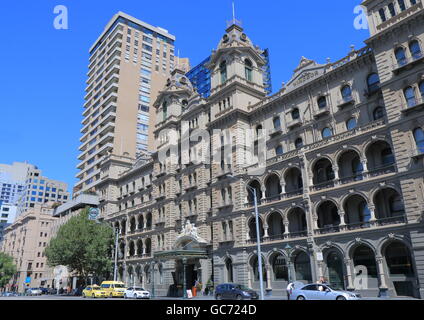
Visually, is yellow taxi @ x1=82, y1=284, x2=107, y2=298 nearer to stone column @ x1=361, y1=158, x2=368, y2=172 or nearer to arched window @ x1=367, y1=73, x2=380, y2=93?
stone column @ x1=361, y1=158, x2=368, y2=172

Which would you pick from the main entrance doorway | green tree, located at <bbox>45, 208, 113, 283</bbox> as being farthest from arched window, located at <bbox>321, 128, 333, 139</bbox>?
green tree, located at <bbox>45, 208, 113, 283</bbox>

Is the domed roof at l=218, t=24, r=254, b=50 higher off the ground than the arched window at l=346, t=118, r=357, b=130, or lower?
higher

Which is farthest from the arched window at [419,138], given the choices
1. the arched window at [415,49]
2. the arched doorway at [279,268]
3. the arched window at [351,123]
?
the arched doorway at [279,268]

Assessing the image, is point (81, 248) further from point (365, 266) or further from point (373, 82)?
point (373, 82)

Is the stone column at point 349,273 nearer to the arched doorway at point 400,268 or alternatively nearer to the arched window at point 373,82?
the arched doorway at point 400,268

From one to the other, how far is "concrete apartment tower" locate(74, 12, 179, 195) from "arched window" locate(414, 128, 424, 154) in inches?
2735

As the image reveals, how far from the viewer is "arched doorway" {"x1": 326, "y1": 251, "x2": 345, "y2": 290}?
107 ft

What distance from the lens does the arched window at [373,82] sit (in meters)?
34.6

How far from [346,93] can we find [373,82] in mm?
2893

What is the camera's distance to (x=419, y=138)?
95.7 ft

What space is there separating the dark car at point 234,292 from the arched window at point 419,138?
60.3 feet

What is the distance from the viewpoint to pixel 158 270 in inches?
2151

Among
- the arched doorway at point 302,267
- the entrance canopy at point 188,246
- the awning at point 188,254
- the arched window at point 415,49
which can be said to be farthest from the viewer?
the entrance canopy at point 188,246
